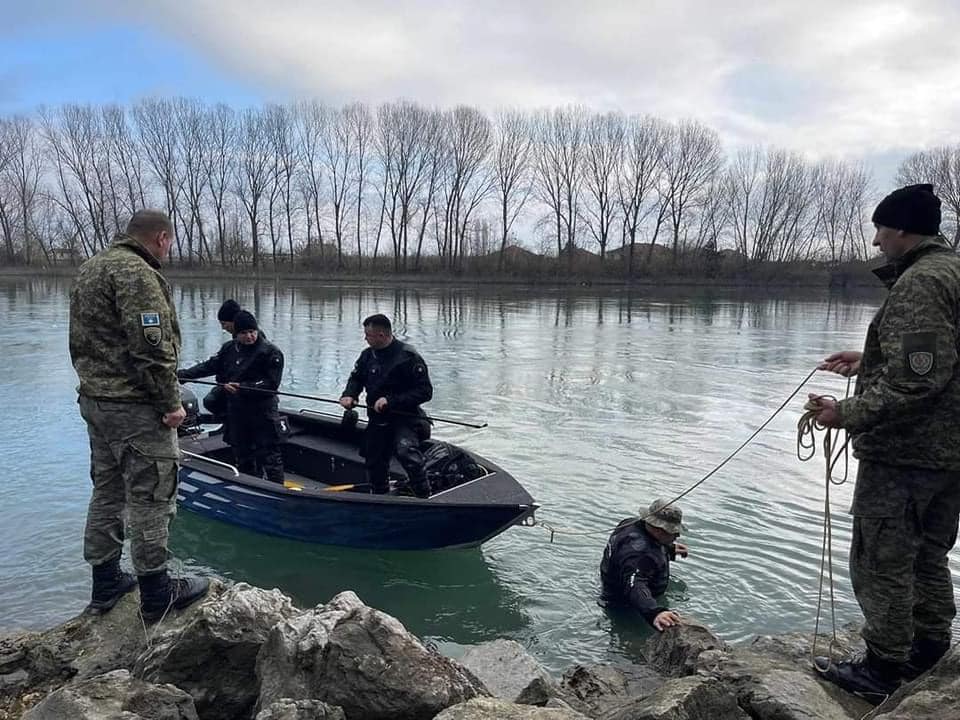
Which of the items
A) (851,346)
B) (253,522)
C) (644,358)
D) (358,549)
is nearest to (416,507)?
(358,549)

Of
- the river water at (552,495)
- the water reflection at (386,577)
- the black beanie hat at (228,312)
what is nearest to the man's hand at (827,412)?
the river water at (552,495)

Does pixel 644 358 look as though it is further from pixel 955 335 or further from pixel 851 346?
pixel 955 335

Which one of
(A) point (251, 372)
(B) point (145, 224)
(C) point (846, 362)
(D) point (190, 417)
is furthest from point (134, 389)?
(D) point (190, 417)

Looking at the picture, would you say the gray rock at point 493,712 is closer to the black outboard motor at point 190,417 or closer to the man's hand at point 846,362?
the man's hand at point 846,362

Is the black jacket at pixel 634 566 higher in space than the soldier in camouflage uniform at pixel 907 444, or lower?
lower

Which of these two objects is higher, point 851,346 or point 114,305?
point 114,305

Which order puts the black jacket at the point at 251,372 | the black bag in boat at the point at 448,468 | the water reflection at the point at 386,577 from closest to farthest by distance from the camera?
the water reflection at the point at 386,577, the black bag in boat at the point at 448,468, the black jacket at the point at 251,372

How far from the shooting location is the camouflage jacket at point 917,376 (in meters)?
2.74

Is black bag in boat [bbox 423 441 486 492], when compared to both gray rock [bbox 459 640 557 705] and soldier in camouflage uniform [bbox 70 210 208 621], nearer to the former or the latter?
gray rock [bbox 459 640 557 705]

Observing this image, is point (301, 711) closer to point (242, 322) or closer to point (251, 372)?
point (251, 372)

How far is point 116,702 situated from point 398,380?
3363mm

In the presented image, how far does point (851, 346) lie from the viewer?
63.5ft

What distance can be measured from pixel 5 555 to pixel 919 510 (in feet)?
19.6

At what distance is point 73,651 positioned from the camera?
11.8 ft
